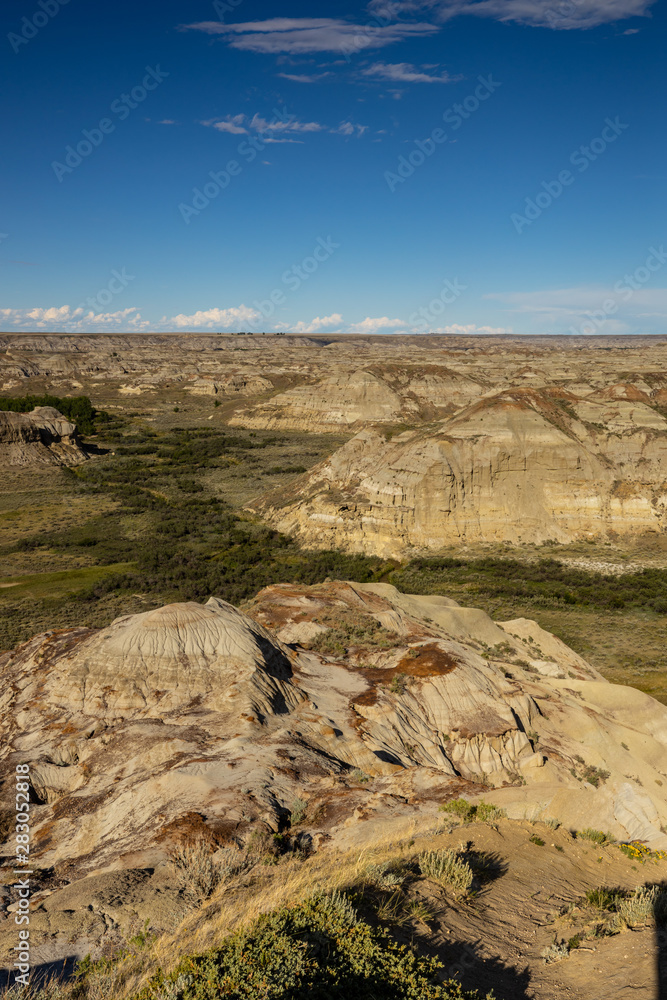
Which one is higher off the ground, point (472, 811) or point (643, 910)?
point (643, 910)

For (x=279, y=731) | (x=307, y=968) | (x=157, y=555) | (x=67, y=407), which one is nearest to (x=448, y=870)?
(x=307, y=968)

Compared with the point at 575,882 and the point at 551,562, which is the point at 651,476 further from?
the point at 575,882

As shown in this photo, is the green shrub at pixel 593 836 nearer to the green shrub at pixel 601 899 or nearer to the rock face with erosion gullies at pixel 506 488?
the green shrub at pixel 601 899

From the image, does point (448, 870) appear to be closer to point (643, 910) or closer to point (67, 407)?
point (643, 910)

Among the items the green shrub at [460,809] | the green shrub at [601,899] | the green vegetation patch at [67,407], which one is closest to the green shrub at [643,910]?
the green shrub at [601,899]

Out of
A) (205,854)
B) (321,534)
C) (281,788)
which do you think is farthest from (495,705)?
(321,534)

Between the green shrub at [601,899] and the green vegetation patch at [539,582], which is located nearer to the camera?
the green shrub at [601,899]
